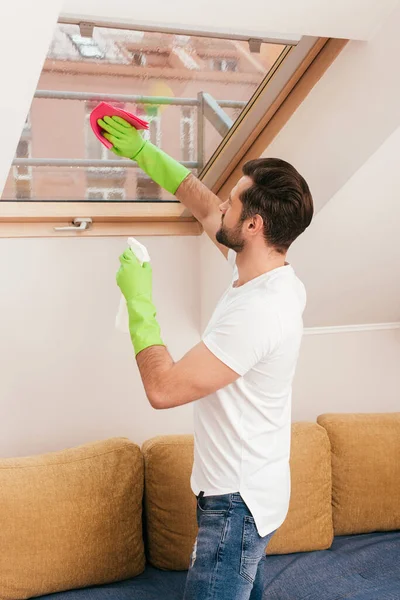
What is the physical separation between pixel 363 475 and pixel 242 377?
1123 mm

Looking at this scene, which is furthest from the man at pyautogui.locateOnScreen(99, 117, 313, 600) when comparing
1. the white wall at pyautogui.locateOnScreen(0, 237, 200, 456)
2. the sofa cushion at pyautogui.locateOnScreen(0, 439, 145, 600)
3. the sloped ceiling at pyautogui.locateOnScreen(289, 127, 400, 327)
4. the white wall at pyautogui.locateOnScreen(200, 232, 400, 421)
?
the white wall at pyautogui.locateOnScreen(200, 232, 400, 421)

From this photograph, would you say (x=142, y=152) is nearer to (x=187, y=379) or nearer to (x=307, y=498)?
(x=187, y=379)

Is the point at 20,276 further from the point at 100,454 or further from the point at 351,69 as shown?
the point at 351,69

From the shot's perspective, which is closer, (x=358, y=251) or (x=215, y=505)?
(x=215, y=505)

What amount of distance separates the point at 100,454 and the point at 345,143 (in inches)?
44.5

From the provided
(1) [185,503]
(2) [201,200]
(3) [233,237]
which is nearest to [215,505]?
(3) [233,237]

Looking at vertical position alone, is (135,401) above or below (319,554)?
above

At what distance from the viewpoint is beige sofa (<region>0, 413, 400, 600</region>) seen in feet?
6.97

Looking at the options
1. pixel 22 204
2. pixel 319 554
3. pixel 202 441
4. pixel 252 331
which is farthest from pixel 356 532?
pixel 22 204

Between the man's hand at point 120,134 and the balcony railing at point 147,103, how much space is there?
22 centimetres

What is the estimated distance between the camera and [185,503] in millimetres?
2318

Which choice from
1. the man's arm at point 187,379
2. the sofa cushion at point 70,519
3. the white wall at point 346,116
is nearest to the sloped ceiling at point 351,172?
the white wall at point 346,116

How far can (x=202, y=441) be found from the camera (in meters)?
1.68

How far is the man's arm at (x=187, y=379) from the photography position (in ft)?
5.08
